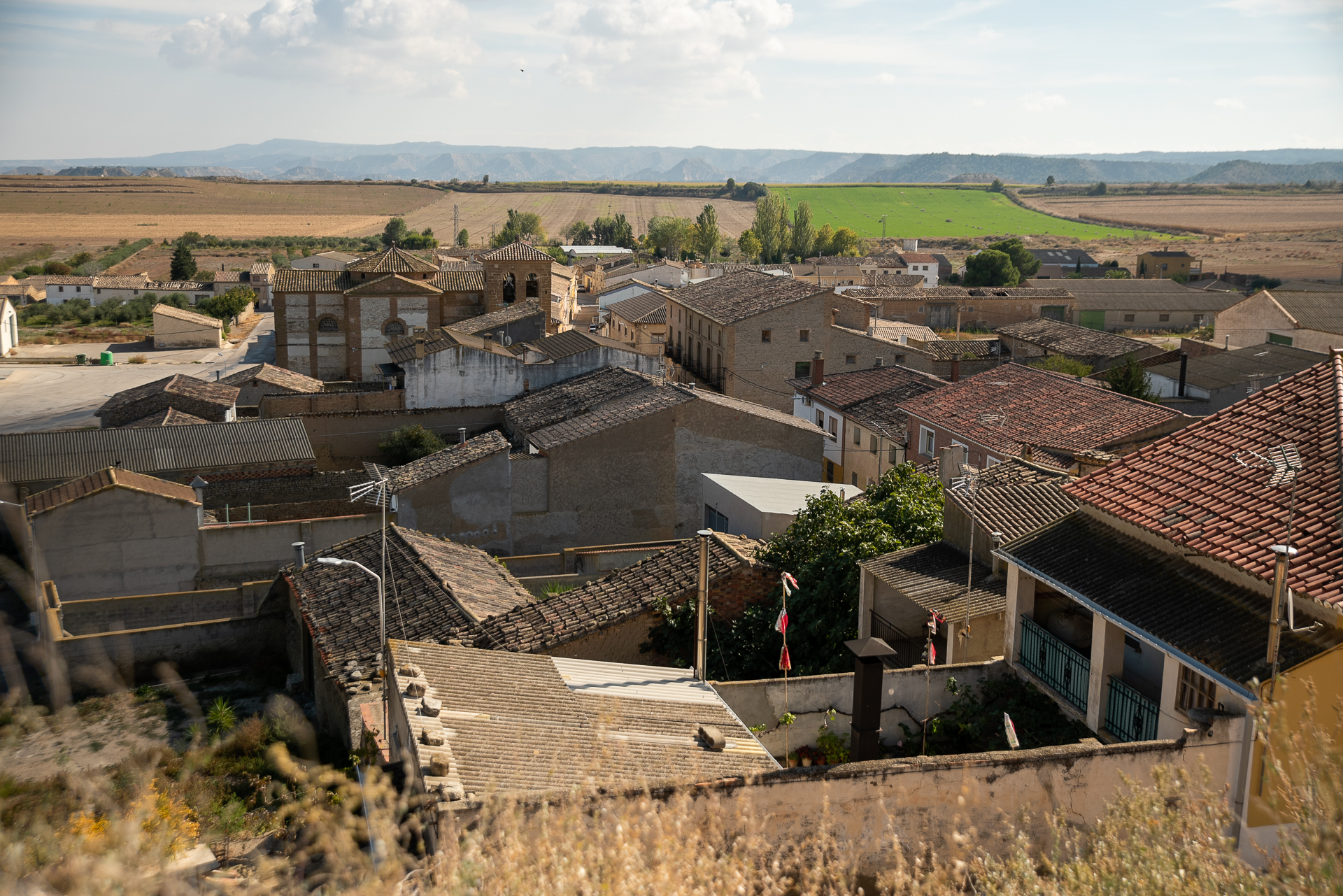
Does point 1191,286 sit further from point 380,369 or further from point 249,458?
point 249,458

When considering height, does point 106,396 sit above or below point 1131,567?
below

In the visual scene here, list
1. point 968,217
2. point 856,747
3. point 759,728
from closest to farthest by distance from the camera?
point 856,747, point 759,728, point 968,217

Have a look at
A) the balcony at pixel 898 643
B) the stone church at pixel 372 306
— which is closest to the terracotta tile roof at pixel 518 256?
the stone church at pixel 372 306

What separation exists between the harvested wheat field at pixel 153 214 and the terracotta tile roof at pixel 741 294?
394ft

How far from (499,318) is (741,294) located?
10420mm

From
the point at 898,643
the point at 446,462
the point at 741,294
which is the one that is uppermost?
the point at 741,294

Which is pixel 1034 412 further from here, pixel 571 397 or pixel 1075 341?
pixel 1075 341

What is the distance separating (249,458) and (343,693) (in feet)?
58.9

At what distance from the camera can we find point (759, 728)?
1212cm

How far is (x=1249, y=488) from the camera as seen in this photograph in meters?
11.2

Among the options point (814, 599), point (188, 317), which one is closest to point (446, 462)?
point (814, 599)

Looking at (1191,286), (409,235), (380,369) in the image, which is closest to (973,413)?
(380,369)

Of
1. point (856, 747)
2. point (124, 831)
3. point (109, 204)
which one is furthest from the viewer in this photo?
point (109, 204)

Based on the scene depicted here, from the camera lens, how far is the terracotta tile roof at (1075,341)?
52.1m
